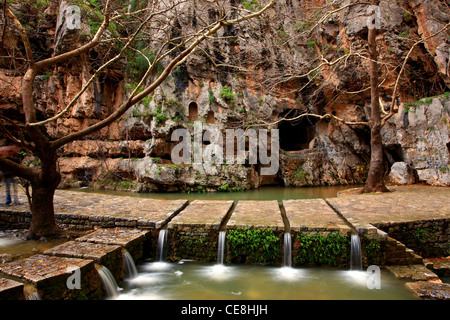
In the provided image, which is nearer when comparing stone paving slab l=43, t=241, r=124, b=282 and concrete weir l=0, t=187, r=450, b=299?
concrete weir l=0, t=187, r=450, b=299

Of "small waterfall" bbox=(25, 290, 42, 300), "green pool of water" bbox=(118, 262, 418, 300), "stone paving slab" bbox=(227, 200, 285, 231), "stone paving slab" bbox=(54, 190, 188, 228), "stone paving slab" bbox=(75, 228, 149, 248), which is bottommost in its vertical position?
"green pool of water" bbox=(118, 262, 418, 300)

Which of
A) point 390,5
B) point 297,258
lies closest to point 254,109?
point 390,5

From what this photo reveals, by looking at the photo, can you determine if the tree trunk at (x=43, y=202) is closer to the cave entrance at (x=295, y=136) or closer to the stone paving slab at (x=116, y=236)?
the stone paving slab at (x=116, y=236)

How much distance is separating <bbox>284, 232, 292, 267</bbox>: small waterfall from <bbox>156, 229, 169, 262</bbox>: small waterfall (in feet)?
8.02

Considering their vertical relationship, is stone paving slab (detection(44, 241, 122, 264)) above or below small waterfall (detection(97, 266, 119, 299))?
above

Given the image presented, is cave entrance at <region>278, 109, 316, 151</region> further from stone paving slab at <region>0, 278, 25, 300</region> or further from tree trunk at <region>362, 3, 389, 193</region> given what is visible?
stone paving slab at <region>0, 278, 25, 300</region>

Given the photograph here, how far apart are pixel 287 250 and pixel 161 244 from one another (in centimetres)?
257

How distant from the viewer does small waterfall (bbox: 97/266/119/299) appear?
3.79 m

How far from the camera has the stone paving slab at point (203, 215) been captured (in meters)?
5.19

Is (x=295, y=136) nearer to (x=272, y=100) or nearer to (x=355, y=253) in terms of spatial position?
(x=272, y=100)

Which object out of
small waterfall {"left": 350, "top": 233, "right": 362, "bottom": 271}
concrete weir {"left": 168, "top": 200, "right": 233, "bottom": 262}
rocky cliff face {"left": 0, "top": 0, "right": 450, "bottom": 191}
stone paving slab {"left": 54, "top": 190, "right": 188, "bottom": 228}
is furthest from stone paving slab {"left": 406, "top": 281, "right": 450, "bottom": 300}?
rocky cliff face {"left": 0, "top": 0, "right": 450, "bottom": 191}

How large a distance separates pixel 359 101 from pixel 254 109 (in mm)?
6864

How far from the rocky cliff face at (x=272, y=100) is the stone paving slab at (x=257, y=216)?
556 cm
